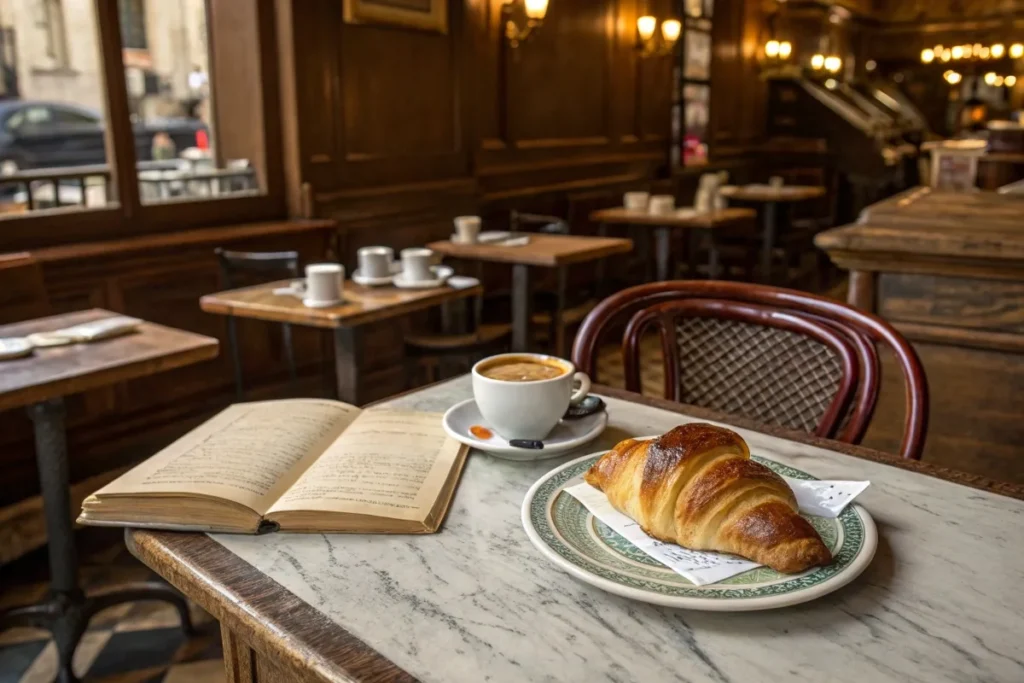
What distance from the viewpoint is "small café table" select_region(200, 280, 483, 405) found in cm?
279

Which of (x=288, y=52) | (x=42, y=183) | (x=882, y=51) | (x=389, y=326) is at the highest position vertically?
(x=882, y=51)

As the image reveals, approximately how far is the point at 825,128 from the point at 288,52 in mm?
6375

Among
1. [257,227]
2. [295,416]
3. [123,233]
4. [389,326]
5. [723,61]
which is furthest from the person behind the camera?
[723,61]

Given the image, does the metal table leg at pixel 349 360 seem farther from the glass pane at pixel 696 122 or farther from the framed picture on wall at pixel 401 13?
the glass pane at pixel 696 122

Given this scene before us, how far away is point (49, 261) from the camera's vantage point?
3238 mm

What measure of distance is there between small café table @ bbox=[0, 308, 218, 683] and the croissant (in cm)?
153

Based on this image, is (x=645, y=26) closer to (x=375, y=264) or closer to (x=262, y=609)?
(x=375, y=264)

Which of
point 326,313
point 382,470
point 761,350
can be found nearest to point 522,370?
point 382,470

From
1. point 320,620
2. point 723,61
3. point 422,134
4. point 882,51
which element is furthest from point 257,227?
point 882,51

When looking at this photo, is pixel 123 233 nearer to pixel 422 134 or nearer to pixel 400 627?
pixel 422 134

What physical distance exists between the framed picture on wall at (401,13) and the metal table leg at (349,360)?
1.97 metres

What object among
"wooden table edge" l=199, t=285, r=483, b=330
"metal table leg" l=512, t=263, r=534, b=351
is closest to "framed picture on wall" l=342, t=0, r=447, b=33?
"metal table leg" l=512, t=263, r=534, b=351

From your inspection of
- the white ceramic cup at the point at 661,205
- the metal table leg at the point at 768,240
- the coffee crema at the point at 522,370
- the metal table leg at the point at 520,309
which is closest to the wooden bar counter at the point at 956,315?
the coffee crema at the point at 522,370

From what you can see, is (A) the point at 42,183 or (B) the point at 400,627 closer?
(B) the point at 400,627
